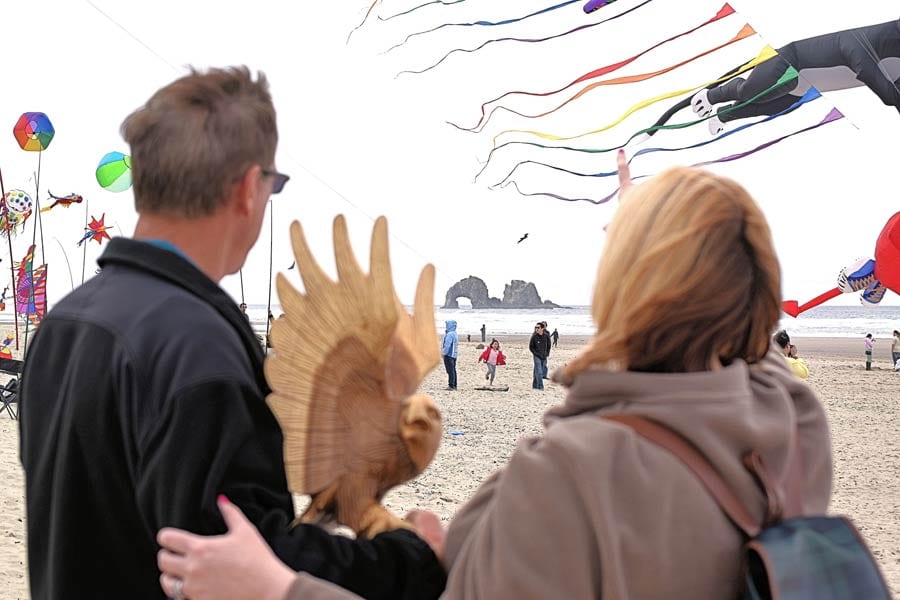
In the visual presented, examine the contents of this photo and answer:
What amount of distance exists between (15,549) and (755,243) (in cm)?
494

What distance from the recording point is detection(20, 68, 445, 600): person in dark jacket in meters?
1.04

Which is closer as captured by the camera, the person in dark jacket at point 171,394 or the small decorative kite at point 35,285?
the person in dark jacket at point 171,394

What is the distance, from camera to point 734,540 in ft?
3.23

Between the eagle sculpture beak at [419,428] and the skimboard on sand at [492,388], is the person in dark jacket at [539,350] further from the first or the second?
the eagle sculpture beak at [419,428]

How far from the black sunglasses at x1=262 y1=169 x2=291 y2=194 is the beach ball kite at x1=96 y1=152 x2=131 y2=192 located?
12583 millimetres

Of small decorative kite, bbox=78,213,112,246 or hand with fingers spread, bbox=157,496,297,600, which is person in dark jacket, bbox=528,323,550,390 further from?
hand with fingers spread, bbox=157,496,297,600

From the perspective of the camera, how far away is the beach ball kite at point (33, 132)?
14.0 meters

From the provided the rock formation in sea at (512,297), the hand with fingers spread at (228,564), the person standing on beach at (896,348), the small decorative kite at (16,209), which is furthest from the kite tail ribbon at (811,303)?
the rock formation in sea at (512,297)

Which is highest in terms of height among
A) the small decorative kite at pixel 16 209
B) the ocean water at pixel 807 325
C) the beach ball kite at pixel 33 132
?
the beach ball kite at pixel 33 132

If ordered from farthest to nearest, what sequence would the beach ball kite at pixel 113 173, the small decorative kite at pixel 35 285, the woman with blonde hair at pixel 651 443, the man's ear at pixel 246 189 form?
the small decorative kite at pixel 35 285
the beach ball kite at pixel 113 173
the man's ear at pixel 246 189
the woman with blonde hair at pixel 651 443

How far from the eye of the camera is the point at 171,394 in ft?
3.41

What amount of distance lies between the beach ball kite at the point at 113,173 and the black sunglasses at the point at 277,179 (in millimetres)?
12583

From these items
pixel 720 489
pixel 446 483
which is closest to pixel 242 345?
pixel 720 489

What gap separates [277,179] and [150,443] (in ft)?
1.38
